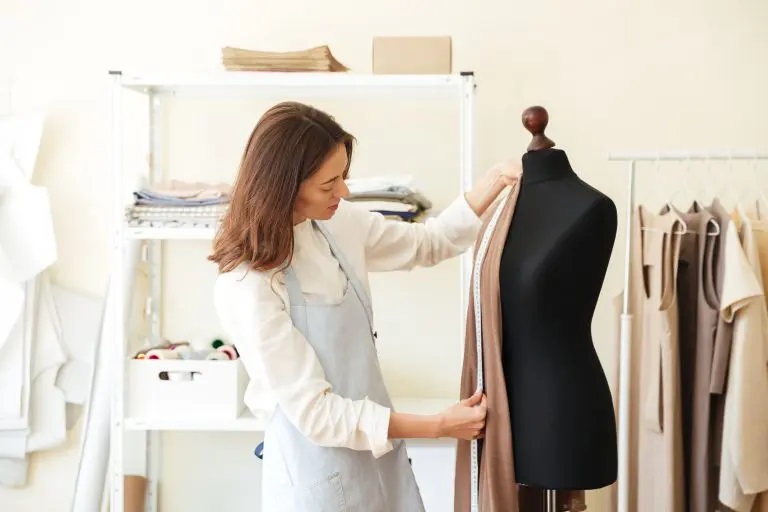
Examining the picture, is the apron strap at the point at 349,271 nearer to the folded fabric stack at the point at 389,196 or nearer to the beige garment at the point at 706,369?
the folded fabric stack at the point at 389,196

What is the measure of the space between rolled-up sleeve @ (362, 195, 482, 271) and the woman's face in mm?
228

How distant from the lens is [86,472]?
2.42m

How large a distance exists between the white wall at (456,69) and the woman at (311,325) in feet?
2.89

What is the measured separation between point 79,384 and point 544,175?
171 cm

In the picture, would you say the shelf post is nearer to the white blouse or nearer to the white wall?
the white wall

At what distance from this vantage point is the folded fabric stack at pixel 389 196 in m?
2.26

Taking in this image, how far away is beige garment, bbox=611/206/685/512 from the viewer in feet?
6.72

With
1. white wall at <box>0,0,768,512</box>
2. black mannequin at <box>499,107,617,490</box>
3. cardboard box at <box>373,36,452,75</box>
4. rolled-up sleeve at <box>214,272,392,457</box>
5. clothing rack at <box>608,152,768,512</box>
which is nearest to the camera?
black mannequin at <box>499,107,617,490</box>

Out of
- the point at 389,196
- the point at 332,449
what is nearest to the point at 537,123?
the point at 332,449

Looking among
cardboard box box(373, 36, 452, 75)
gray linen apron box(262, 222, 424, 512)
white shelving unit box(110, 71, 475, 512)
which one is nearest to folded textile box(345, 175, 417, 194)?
white shelving unit box(110, 71, 475, 512)

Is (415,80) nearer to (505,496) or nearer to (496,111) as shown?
(496,111)

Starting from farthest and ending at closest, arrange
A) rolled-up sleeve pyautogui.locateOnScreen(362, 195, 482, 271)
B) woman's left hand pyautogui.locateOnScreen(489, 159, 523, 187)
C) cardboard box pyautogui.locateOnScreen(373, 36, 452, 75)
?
cardboard box pyautogui.locateOnScreen(373, 36, 452, 75) → rolled-up sleeve pyautogui.locateOnScreen(362, 195, 482, 271) → woman's left hand pyautogui.locateOnScreen(489, 159, 523, 187)

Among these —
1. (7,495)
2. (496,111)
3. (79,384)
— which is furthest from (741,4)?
(7,495)

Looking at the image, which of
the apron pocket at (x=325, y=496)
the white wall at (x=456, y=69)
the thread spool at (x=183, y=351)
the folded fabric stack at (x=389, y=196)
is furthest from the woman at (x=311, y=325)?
the white wall at (x=456, y=69)
